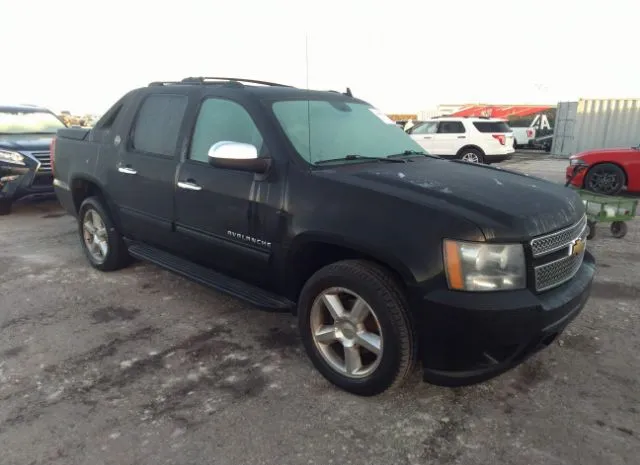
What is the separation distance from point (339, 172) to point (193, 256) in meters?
1.45

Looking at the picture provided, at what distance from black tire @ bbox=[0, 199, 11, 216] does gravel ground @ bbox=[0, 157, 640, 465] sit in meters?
4.13

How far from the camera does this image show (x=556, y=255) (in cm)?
259

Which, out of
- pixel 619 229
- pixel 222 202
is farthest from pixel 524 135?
pixel 222 202

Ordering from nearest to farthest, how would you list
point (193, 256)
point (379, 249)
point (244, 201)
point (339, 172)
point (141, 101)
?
point (379, 249) < point (339, 172) < point (244, 201) < point (193, 256) < point (141, 101)

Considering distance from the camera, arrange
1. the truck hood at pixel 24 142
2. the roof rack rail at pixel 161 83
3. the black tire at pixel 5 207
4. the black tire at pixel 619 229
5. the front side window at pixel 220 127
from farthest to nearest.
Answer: the black tire at pixel 5 207 → the truck hood at pixel 24 142 → the black tire at pixel 619 229 → the roof rack rail at pixel 161 83 → the front side window at pixel 220 127

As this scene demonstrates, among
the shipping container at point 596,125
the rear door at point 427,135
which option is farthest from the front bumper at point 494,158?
the shipping container at point 596,125

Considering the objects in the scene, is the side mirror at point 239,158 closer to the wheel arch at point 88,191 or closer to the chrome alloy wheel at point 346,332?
the chrome alloy wheel at point 346,332

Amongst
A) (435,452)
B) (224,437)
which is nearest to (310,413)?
(224,437)

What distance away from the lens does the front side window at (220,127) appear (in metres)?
3.27

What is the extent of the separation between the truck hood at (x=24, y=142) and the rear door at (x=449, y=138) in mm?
10764

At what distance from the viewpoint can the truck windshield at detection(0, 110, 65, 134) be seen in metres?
8.24

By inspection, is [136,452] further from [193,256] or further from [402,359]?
[193,256]

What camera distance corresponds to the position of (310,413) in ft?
8.66

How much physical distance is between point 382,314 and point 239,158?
122cm
